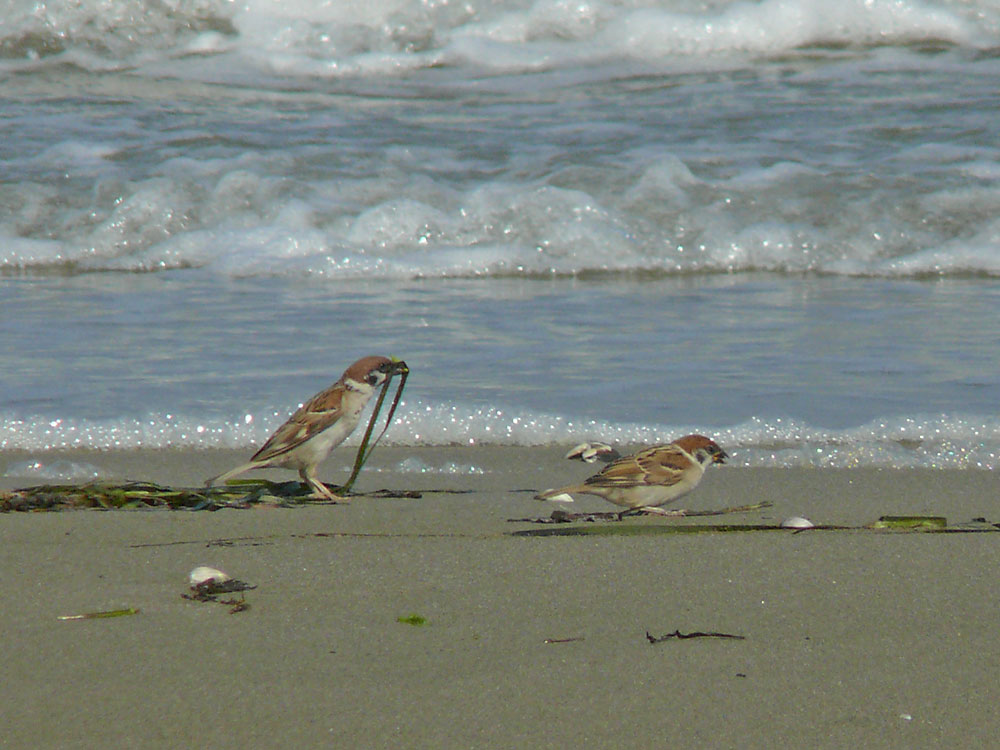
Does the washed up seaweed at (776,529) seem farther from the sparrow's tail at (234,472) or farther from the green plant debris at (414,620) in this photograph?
the sparrow's tail at (234,472)

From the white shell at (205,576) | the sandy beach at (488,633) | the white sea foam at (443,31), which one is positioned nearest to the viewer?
the sandy beach at (488,633)

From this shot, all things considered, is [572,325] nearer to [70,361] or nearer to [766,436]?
[766,436]

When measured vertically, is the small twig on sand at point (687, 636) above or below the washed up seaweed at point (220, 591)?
below

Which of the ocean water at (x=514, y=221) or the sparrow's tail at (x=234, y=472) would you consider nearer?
the sparrow's tail at (x=234, y=472)

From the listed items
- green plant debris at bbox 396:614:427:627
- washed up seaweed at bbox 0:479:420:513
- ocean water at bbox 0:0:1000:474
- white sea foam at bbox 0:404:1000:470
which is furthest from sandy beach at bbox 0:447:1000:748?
ocean water at bbox 0:0:1000:474

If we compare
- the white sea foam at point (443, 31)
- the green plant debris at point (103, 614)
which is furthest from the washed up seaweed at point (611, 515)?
the white sea foam at point (443, 31)

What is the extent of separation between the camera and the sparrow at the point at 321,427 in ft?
14.0

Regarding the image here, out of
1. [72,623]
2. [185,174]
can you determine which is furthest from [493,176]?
[72,623]

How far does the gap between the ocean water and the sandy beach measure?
4.70 feet

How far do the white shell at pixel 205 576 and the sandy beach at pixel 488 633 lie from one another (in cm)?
4

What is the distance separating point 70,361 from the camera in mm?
5988

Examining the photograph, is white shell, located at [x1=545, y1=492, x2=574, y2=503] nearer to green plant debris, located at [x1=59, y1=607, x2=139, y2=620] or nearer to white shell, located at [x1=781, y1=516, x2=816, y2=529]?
white shell, located at [x1=781, y1=516, x2=816, y2=529]

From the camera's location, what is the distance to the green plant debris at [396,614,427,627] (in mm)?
2828

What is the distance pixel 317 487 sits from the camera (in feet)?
14.0
